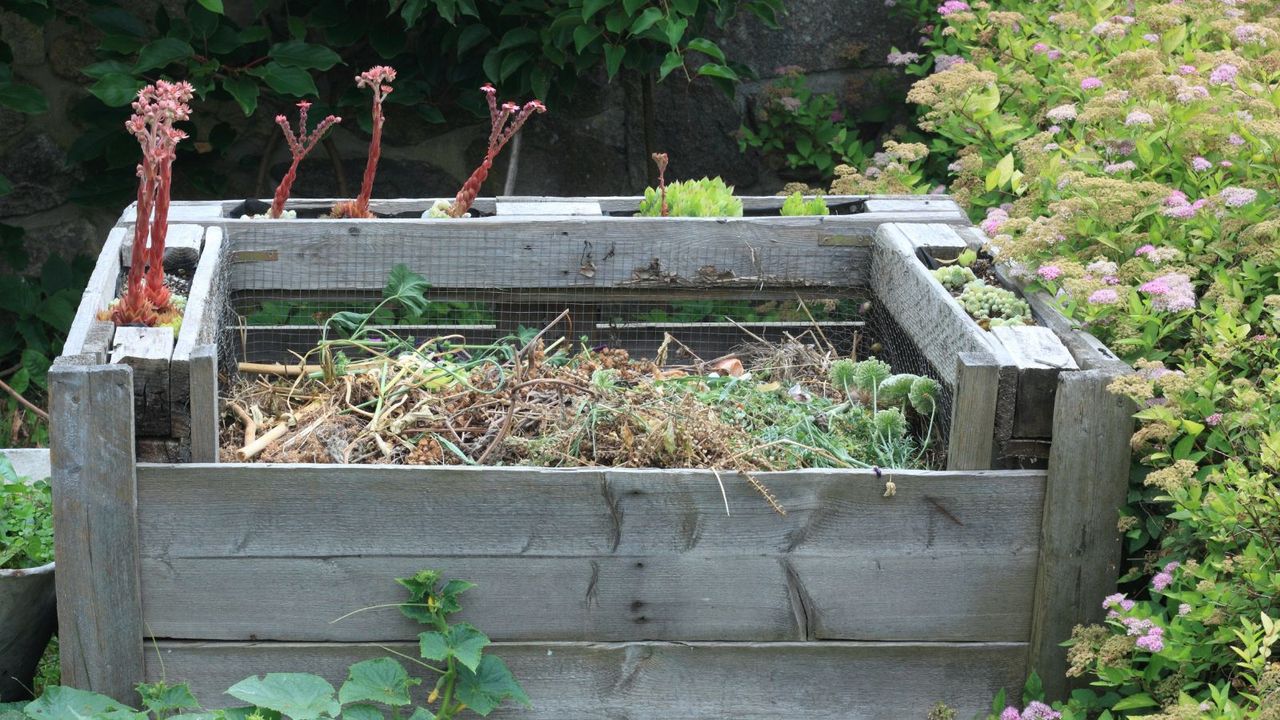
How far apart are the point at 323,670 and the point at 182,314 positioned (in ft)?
1.99

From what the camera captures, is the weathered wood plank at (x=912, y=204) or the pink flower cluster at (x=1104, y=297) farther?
the weathered wood plank at (x=912, y=204)

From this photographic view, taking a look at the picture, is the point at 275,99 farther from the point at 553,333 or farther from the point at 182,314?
the point at 182,314

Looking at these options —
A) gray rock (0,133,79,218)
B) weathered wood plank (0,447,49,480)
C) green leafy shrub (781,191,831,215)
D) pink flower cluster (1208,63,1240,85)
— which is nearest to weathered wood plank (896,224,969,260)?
green leafy shrub (781,191,831,215)

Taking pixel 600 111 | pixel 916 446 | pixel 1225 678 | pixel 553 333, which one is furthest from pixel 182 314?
pixel 600 111

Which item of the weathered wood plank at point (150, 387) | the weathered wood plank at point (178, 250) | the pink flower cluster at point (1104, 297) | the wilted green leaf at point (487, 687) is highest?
the pink flower cluster at point (1104, 297)

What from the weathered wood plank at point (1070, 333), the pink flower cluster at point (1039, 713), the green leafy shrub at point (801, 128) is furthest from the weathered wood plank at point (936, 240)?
the green leafy shrub at point (801, 128)

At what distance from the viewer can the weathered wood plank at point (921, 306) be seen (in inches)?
80.2

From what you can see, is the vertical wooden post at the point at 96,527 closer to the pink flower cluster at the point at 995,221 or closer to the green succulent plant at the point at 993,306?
the green succulent plant at the point at 993,306

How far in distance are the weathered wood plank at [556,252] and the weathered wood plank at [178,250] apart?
12 centimetres

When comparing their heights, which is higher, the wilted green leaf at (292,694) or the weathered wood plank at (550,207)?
the weathered wood plank at (550,207)

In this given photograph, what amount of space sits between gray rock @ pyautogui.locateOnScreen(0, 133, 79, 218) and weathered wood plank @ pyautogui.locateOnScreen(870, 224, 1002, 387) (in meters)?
2.60

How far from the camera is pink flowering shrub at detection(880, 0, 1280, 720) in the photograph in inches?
61.3

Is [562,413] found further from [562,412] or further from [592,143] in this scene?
[592,143]

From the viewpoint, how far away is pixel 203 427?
1.83m
